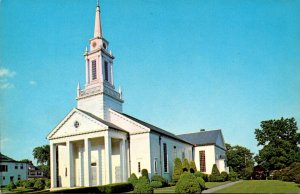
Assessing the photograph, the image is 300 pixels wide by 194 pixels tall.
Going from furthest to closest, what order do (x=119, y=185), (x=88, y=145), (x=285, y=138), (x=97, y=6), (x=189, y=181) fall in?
(x=285, y=138), (x=97, y=6), (x=88, y=145), (x=119, y=185), (x=189, y=181)

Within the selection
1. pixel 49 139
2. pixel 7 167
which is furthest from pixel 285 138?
pixel 7 167

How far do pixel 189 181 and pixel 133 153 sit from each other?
13260 mm

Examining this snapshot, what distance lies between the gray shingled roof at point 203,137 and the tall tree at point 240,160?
1551 cm

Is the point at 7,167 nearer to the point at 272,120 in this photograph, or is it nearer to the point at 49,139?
the point at 49,139

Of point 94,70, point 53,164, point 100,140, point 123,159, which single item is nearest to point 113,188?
point 123,159

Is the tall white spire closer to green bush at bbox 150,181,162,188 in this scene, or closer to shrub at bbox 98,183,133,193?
green bush at bbox 150,181,162,188

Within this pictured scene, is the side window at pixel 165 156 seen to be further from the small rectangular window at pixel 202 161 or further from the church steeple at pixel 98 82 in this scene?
the small rectangular window at pixel 202 161

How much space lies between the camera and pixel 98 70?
37.2 meters

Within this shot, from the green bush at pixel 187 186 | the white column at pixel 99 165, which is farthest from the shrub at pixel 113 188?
the green bush at pixel 187 186

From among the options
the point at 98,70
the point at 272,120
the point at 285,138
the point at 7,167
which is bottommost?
the point at 7,167

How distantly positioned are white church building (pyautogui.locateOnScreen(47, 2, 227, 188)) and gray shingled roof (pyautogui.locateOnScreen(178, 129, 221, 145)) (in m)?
15.4

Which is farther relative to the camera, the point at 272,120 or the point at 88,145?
the point at 272,120

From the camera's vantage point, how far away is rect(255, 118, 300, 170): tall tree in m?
57.2

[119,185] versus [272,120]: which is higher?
[272,120]
